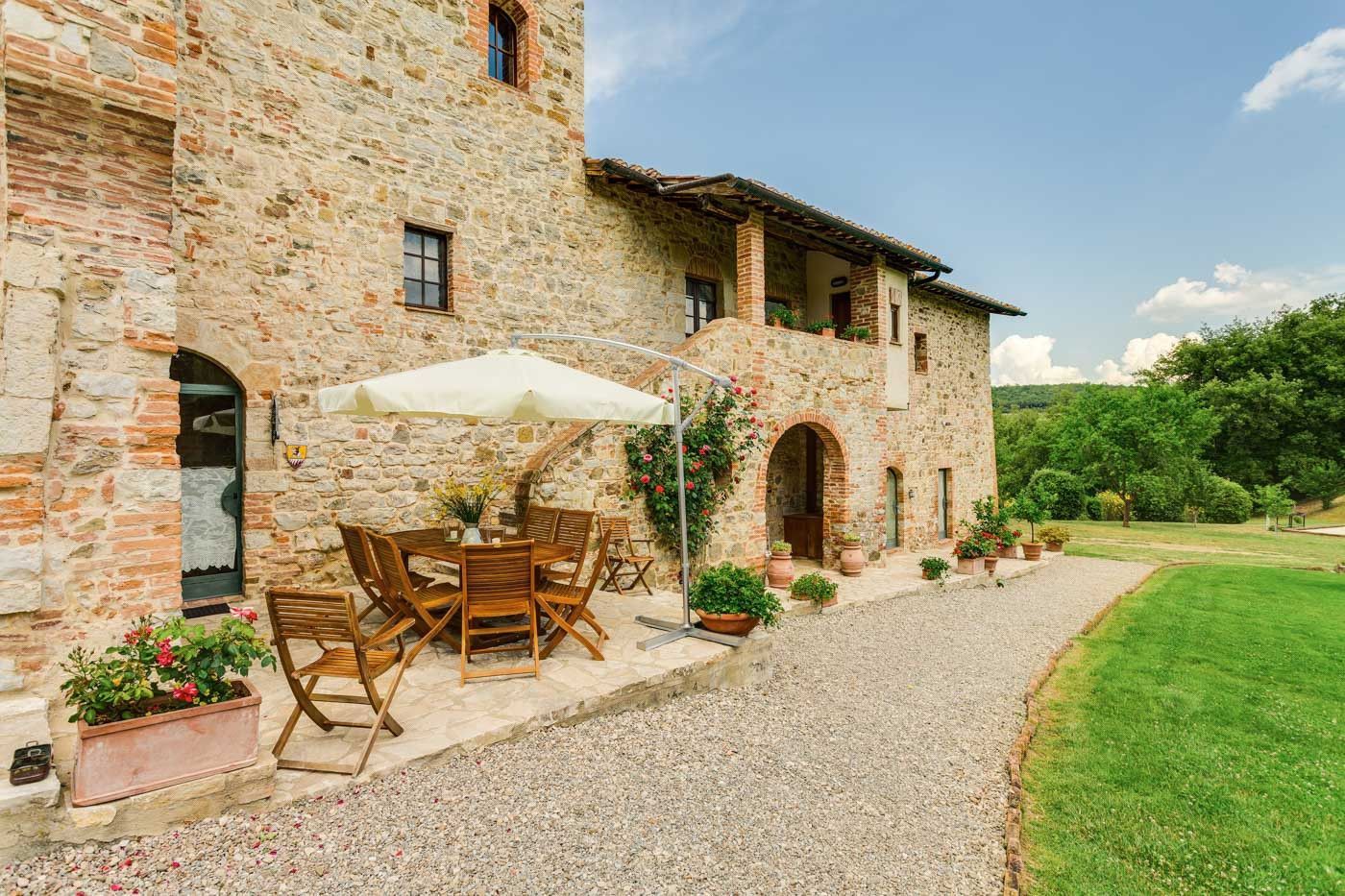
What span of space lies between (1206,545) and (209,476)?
25313 millimetres

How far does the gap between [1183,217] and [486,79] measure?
32855 mm

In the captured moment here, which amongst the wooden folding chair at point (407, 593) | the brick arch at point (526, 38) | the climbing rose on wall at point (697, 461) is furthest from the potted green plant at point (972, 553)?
the brick arch at point (526, 38)

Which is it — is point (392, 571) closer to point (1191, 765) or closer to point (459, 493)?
point (459, 493)

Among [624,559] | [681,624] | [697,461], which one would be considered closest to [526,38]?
[697,461]

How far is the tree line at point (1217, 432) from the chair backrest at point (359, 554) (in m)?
28.4

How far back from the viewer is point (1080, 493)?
94.4 feet

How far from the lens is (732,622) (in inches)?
215

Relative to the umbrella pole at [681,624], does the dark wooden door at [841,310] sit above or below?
above

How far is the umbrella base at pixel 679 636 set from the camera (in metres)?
5.27

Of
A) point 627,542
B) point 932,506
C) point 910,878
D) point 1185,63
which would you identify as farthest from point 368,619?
point 1185,63

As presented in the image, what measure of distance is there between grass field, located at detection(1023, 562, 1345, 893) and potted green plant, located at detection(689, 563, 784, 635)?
2246 mm

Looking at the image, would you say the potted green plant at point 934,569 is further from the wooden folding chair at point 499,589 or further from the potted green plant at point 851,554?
the wooden folding chair at point 499,589

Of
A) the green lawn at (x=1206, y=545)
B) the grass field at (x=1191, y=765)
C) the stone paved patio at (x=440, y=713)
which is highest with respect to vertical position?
the stone paved patio at (x=440, y=713)

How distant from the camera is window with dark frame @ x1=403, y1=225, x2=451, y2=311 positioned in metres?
7.75
